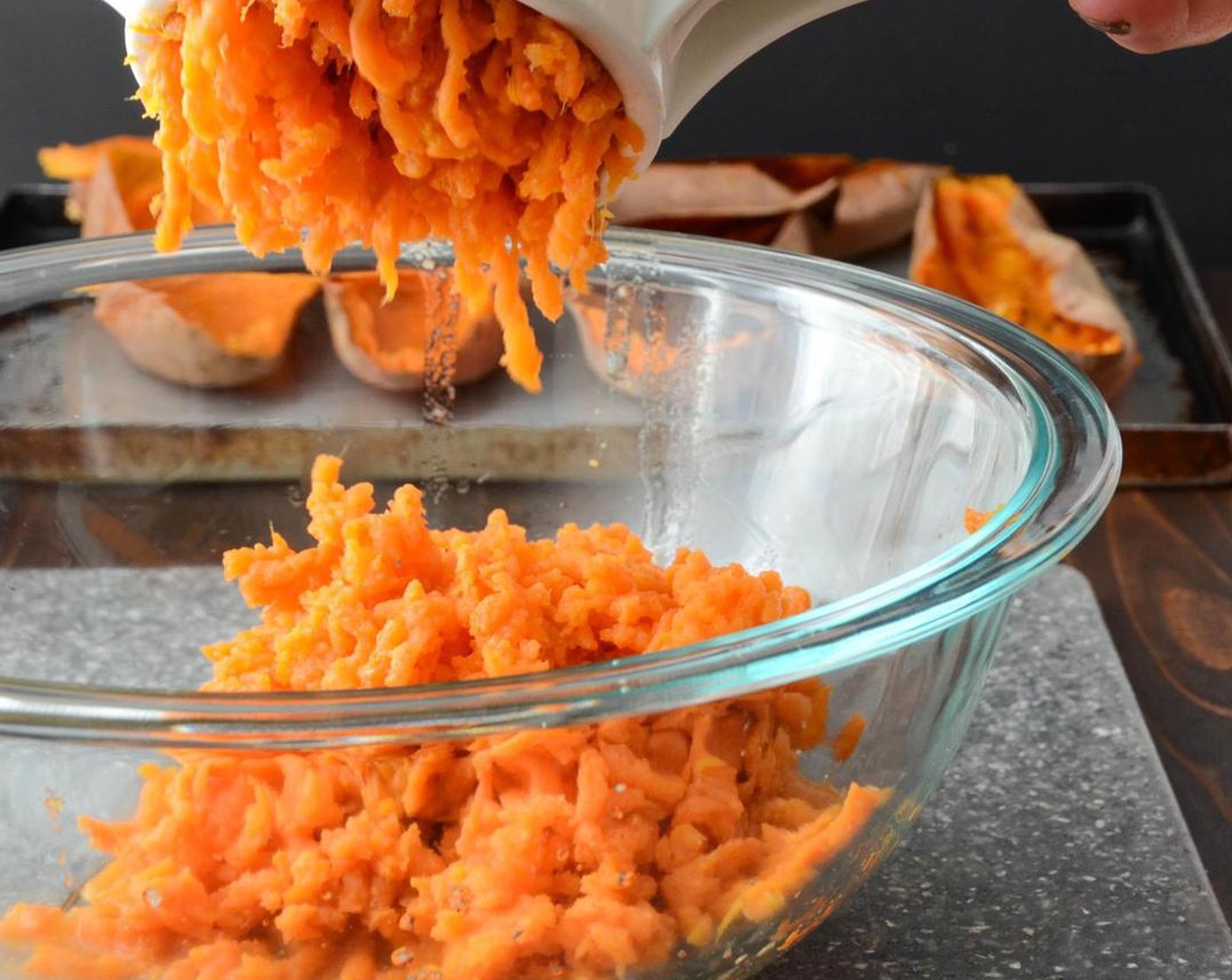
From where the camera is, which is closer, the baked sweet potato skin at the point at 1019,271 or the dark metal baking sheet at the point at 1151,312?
the dark metal baking sheet at the point at 1151,312

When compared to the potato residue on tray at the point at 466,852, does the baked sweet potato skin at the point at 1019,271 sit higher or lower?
higher

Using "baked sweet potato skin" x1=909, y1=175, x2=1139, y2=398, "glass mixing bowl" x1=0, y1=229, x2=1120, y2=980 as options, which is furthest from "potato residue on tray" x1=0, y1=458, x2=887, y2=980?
"baked sweet potato skin" x1=909, y1=175, x2=1139, y2=398

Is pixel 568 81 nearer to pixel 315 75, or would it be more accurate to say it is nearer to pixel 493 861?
pixel 315 75

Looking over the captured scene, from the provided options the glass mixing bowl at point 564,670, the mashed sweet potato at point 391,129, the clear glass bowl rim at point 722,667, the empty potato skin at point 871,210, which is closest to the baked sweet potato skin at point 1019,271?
the empty potato skin at point 871,210

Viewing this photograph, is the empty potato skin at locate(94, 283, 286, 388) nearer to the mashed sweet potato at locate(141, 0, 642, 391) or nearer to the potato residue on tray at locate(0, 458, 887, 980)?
the mashed sweet potato at locate(141, 0, 642, 391)

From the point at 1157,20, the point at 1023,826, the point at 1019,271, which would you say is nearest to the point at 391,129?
the point at 1157,20

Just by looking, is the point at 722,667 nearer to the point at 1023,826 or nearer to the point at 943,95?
the point at 1023,826

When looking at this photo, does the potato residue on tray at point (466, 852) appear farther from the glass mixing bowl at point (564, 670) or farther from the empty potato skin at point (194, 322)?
the empty potato skin at point (194, 322)

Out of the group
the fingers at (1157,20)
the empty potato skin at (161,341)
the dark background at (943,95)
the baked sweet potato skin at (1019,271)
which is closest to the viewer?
the fingers at (1157,20)
